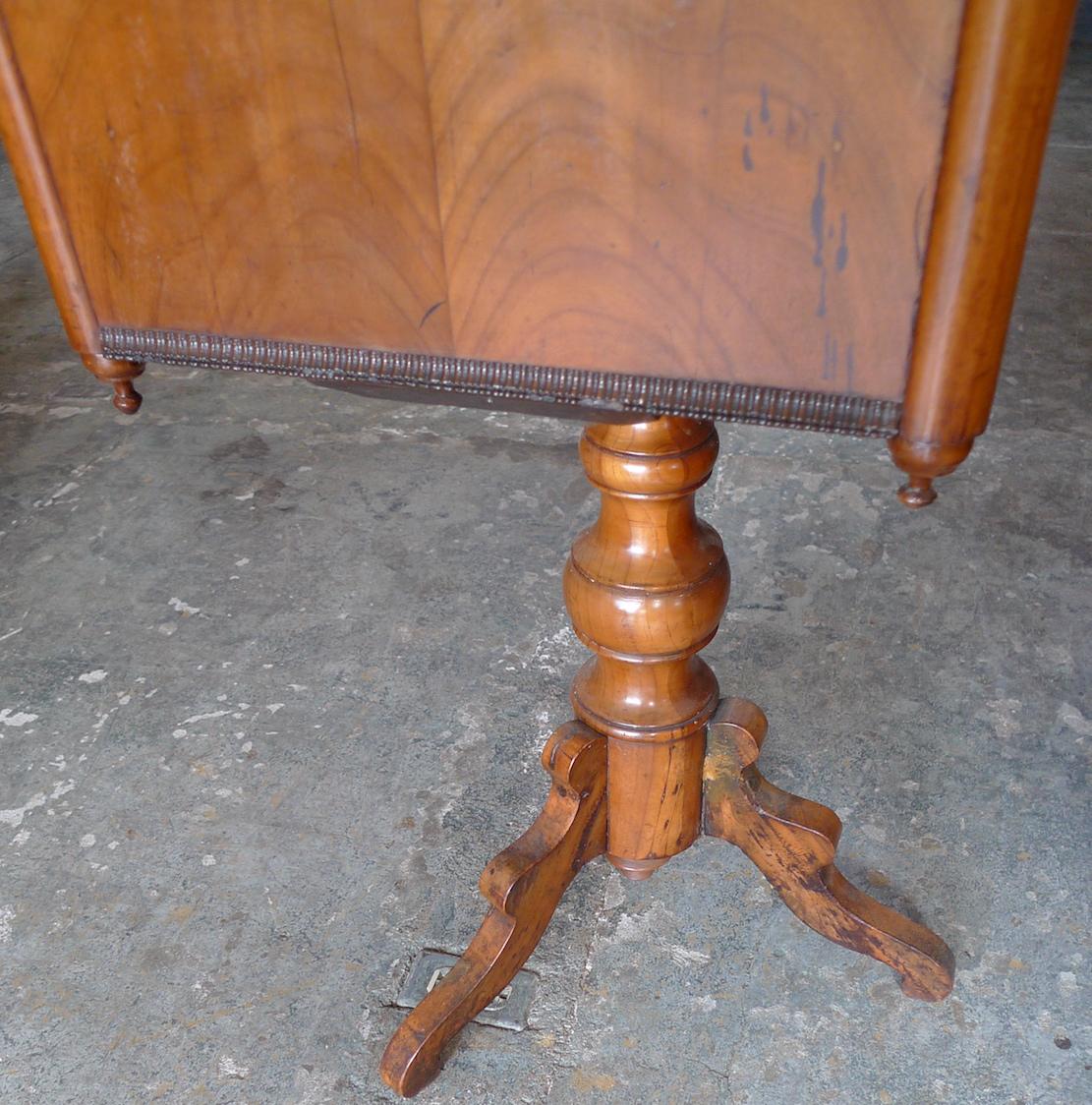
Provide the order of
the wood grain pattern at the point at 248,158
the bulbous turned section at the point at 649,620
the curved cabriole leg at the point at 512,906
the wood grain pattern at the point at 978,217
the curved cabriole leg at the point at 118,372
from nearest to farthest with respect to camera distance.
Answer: the wood grain pattern at the point at 978,217
the wood grain pattern at the point at 248,158
the curved cabriole leg at the point at 118,372
the bulbous turned section at the point at 649,620
the curved cabriole leg at the point at 512,906

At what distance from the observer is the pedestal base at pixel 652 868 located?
3.94 ft

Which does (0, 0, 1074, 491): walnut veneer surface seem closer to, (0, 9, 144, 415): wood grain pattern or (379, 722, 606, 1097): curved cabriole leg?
(0, 9, 144, 415): wood grain pattern

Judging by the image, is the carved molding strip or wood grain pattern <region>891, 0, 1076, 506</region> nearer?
wood grain pattern <region>891, 0, 1076, 506</region>

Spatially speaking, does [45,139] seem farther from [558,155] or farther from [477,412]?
[477,412]

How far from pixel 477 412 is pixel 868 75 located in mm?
2012

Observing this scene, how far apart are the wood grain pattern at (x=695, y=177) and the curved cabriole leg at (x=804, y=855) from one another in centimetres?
66

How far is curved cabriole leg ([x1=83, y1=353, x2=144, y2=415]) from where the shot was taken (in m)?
0.85

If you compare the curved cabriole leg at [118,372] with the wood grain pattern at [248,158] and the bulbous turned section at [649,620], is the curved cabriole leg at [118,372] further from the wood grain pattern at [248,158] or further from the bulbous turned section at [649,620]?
the bulbous turned section at [649,620]

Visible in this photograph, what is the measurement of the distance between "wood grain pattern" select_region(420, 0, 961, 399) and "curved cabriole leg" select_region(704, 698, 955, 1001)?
66 centimetres

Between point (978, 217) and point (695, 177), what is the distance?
0.54ft

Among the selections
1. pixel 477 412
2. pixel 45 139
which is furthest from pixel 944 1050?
pixel 477 412

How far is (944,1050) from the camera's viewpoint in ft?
3.95

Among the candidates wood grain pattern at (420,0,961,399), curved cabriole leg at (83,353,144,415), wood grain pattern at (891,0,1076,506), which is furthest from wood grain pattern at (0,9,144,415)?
wood grain pattern at (891,0,1076,506)

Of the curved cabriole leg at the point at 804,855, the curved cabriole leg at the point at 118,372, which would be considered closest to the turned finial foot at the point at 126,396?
the curved cabriole leg at the point at 118,372
